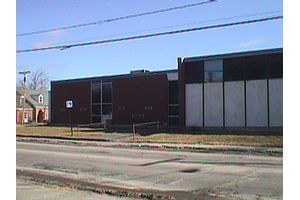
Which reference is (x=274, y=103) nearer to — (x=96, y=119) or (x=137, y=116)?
(x=137, y=116)

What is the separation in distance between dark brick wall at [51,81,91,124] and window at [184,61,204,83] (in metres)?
16.3

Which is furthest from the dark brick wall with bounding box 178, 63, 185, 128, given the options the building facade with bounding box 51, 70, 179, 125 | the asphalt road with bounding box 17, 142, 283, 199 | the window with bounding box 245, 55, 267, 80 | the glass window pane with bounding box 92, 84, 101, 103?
the asphalt road with bounding box 17, 142, 283, 199

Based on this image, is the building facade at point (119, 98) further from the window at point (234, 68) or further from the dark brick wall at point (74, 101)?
the window at point (234, 68)

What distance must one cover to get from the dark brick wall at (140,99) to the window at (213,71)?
6814 millimetres

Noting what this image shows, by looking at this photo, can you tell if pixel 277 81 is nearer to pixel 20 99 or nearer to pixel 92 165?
pixel 92 165

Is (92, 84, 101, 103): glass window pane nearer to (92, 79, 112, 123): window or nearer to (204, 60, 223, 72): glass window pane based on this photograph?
(92, 79, 112, 123): window

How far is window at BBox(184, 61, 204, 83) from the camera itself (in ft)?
123

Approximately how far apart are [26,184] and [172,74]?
33.4 m

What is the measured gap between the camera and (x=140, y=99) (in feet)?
148

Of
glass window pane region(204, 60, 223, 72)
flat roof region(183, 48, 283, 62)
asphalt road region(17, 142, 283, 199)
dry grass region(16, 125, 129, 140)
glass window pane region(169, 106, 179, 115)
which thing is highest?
flat roof region(183, 48, 283, 62)

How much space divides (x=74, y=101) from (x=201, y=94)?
19778 millimetres

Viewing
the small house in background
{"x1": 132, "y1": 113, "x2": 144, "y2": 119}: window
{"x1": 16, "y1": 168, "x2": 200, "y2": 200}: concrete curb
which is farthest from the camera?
the small house in background

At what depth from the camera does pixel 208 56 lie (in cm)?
3688

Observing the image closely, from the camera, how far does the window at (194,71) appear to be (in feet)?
123
